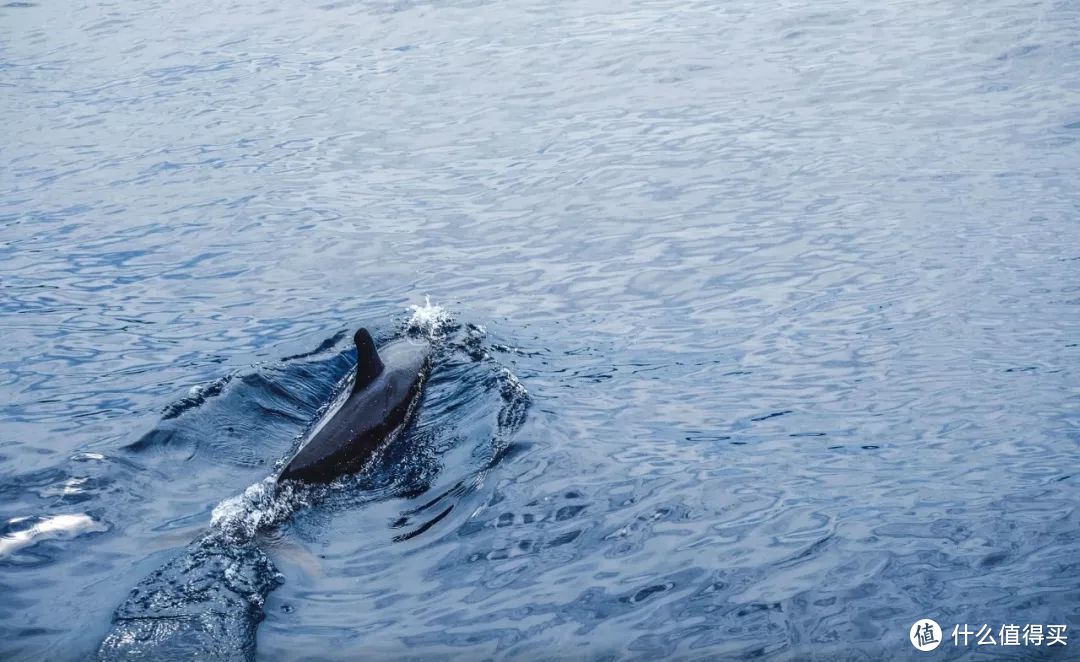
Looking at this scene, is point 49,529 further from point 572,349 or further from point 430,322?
point 572,349

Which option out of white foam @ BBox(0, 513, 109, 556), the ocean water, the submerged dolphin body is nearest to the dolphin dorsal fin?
the submerged dolphin body

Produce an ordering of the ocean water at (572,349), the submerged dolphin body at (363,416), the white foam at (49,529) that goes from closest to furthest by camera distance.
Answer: the ocean water at (572,349), the white foam at (49,529), the submerged dolphin body at (363,416)

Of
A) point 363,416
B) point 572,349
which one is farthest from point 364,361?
point 572,349

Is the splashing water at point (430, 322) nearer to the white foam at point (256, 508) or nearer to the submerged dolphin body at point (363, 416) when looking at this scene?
the submerged dolphin body at point (363, 416)

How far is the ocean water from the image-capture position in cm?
871

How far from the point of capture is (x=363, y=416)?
11.0m

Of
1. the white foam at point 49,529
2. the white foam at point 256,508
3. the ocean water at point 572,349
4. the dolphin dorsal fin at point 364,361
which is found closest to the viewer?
the ocean water at point 572,349

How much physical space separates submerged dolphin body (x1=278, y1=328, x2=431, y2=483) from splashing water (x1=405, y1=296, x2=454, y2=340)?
0.92m

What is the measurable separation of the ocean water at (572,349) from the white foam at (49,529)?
0.10 feet

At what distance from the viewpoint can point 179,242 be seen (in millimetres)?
17094

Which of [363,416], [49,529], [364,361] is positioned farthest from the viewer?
[364,361]

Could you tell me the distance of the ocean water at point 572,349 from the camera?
871 centimetres

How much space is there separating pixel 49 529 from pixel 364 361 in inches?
133

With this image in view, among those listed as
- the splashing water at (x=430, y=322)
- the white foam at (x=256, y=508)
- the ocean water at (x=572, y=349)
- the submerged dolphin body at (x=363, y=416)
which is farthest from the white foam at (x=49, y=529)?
the splashing water at (x=430, y=322)
